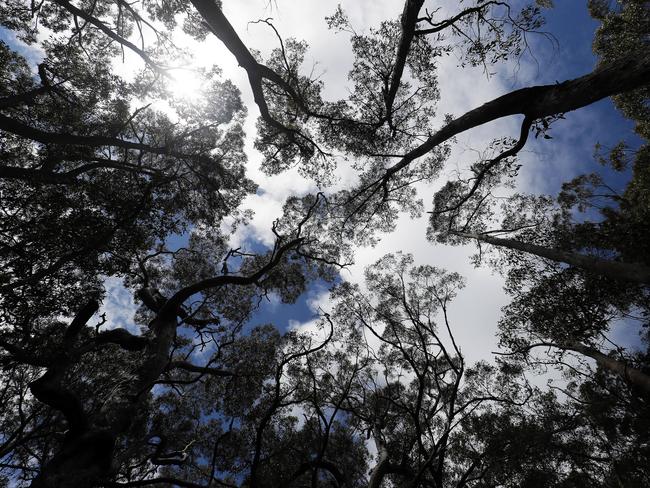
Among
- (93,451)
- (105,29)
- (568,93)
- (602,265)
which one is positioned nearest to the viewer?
(568,93)

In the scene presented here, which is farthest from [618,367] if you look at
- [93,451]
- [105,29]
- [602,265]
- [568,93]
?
[105,29]

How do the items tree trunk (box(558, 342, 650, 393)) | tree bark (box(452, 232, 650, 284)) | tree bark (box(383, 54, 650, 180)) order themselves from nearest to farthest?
tree bark (box(383, 54, 650, 180))
tree bark (box(452, 232, 650, 284))
tree trunk (box(558, 342, 650, 393))

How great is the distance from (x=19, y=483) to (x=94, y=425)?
1045cm

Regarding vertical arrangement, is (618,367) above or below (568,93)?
below

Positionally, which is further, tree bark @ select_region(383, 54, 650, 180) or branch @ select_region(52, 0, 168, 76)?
branch @ select_region(52, 0, 168, 76)

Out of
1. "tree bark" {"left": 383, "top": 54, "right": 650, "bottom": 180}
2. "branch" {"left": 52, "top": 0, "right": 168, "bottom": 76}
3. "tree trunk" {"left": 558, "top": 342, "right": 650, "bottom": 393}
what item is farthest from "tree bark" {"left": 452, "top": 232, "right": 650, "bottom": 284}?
"branch" {"left": 52, "top": 0, "right": 168, "bottom": 76}

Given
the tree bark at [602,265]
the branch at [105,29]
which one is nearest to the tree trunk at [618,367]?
the tree bark at [602,265]

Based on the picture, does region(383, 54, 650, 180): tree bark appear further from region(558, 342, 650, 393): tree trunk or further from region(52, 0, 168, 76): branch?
region(52, 0, 168, 76): branch

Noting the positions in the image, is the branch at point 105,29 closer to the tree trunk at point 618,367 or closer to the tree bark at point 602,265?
the tree bark at point 602,265

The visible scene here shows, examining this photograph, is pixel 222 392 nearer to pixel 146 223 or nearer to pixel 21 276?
pixel 146 223

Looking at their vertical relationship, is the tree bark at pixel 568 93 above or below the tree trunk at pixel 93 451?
above

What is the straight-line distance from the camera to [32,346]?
7.15 m

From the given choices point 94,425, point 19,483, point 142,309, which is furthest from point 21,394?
point 94,425

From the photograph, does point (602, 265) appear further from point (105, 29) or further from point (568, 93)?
point (105, 29)
